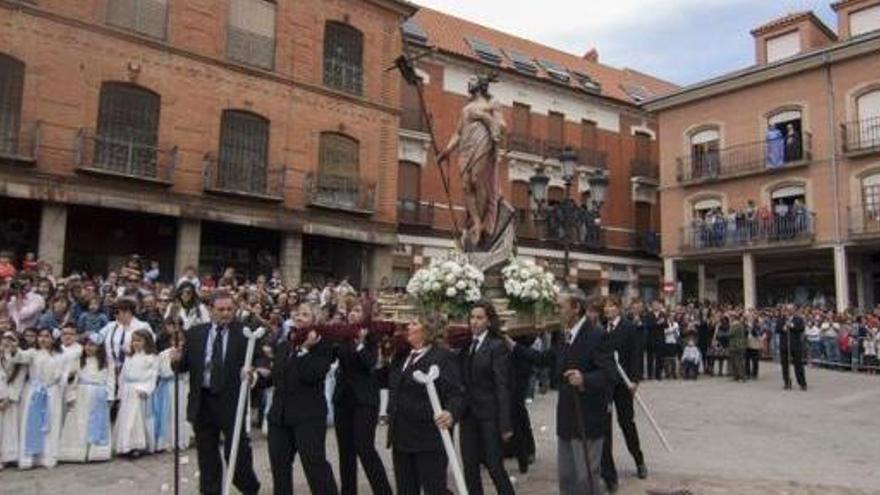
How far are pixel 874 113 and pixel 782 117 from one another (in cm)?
328

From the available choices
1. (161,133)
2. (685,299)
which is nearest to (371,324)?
(161,133)

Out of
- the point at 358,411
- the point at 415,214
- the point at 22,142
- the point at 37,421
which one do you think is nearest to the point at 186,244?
the point at 22,142

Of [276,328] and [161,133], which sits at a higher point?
[161,133]

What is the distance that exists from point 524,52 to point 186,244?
19.9 meters

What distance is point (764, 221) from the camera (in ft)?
98.6

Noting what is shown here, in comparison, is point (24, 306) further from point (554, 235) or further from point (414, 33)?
point (554, 235)

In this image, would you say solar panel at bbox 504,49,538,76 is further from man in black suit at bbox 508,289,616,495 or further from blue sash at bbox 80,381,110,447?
man in black suit at bbox 508,289,616,495

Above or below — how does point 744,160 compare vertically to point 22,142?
above

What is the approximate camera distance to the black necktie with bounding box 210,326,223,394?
23.9 ft

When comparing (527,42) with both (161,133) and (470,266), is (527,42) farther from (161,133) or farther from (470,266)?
(470,266)

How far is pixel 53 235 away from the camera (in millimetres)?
19422

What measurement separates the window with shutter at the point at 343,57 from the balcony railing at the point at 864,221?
17508mm

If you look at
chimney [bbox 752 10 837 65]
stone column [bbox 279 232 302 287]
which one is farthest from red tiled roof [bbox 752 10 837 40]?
stone column [bbox 279 232 302 287]

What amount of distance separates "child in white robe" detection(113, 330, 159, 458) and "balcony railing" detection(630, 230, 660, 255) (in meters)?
28.5
